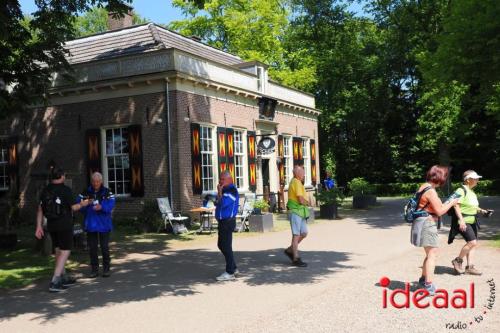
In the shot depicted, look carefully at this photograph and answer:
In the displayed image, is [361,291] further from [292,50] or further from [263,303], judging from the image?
[292,50]

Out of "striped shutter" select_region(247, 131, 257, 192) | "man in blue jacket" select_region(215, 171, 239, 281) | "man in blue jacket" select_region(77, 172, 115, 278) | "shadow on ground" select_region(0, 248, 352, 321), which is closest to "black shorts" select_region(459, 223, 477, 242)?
"shadow on ground" select_region(0, 248, 352, 321)

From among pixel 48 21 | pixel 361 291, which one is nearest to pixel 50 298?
pixel 361 291

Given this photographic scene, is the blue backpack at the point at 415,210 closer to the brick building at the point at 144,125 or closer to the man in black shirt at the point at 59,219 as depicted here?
the man in black shirt at the point at 59,219

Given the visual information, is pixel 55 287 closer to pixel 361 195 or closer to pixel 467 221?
pixel 467 221

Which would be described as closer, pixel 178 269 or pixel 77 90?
pixel 178 269

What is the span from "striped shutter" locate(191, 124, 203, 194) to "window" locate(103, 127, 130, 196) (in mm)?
2266

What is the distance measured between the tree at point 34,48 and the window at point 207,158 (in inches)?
257

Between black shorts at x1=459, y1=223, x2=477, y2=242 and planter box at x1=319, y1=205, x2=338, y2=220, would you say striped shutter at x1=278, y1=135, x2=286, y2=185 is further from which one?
black shorts at x1=459, y1=223, x2=477, y2=242

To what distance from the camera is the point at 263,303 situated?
21.2 feet

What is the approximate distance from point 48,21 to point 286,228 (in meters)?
8.43

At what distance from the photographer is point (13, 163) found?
1920cm

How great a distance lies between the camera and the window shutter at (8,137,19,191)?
19188 millimetres

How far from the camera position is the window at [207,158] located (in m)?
17.6

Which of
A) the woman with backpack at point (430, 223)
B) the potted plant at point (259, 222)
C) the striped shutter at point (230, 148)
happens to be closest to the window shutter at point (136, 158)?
the striped shutter at point (230, 148)
